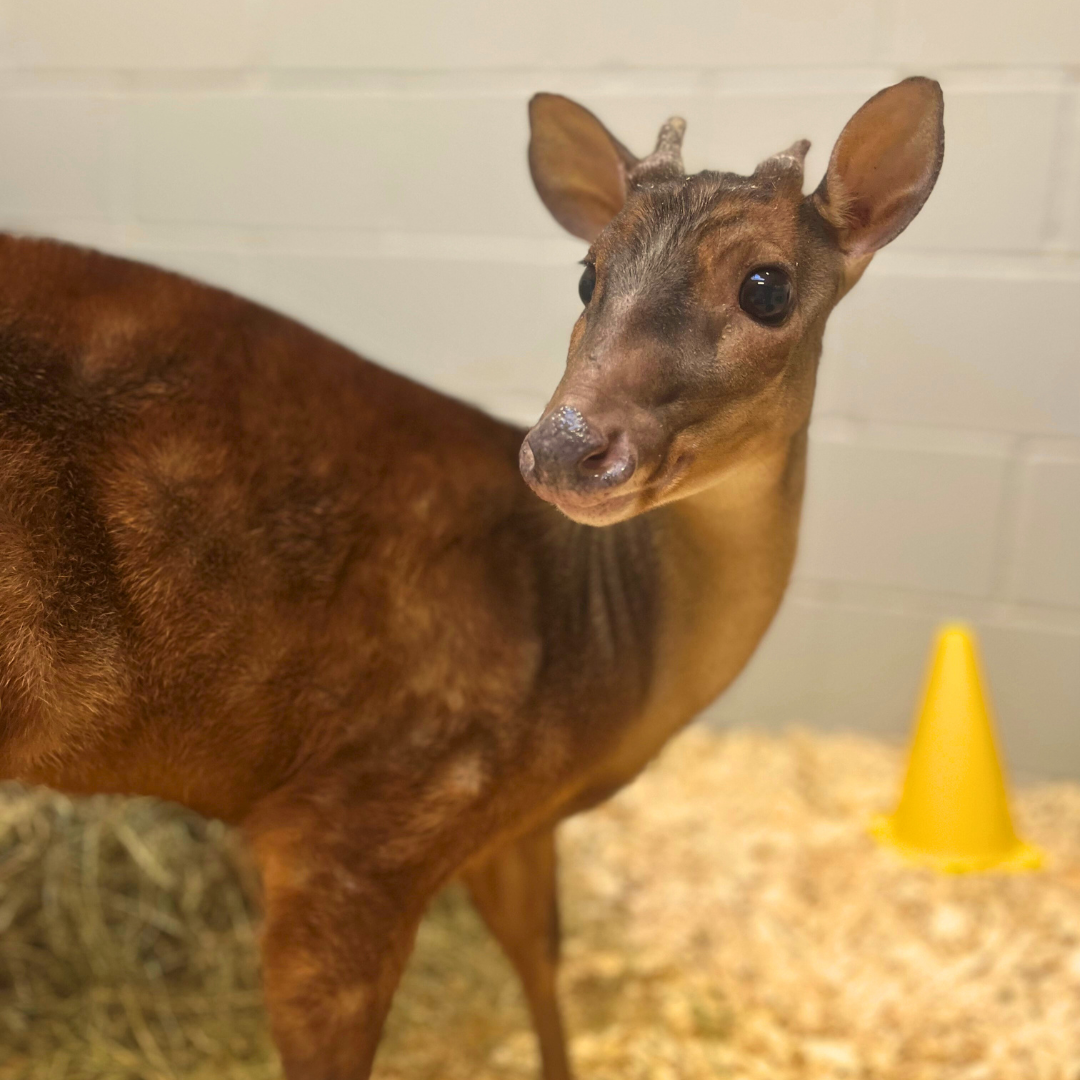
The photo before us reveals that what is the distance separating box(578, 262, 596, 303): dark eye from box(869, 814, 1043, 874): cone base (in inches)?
64.4

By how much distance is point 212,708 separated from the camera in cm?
148

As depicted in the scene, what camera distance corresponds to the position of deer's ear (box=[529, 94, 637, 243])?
160cm

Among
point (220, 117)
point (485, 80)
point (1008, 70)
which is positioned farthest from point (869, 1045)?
point (220, 117)

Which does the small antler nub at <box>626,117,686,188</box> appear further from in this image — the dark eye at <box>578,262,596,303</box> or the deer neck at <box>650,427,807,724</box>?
the deer neck at <box>650,427,807,724</box>

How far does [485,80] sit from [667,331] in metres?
1.22

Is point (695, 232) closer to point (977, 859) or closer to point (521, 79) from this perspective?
point (521, 79)

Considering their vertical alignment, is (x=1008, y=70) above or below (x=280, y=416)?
above

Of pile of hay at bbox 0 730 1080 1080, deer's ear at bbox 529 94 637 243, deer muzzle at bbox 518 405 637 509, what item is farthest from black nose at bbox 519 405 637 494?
pile of hay at bbox 0 730 1080 1080

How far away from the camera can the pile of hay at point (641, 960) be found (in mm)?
2211

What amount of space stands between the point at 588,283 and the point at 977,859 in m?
1.68

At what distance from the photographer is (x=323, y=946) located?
146cm

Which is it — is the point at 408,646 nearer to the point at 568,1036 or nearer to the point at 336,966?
the point at 336,966

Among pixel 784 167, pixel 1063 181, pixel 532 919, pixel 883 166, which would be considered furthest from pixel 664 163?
pixel 532 919

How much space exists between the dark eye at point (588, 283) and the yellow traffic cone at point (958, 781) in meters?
1.40
